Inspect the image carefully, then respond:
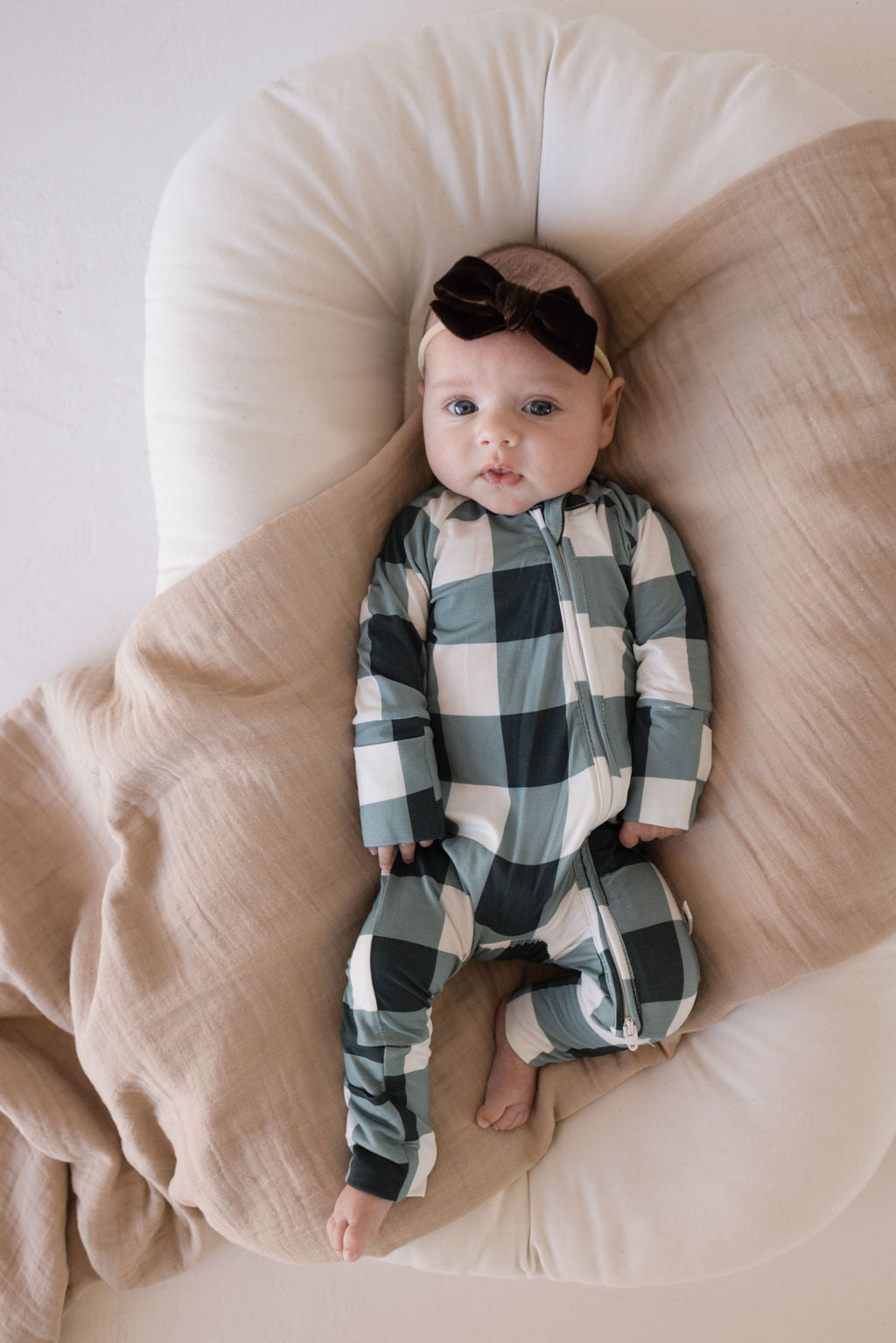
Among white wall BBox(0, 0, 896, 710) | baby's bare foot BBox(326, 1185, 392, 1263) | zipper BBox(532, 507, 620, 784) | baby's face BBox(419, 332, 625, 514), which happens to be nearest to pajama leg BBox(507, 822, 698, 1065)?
zipper BBox(532, 507, 620, 784)

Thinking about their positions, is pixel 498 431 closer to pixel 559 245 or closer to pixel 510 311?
pixel 510 311

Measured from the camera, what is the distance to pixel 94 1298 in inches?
48.9

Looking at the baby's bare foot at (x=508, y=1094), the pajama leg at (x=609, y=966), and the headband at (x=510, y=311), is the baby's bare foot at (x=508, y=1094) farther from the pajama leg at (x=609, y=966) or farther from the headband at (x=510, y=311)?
the headband at (x=510, y=311)

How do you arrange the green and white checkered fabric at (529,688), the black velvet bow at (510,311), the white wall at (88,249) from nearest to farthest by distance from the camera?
the black velvet bow at (510,311), the green and white checkered fabric at (529,688), the white wall at (88,249)

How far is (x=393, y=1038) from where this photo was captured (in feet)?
3.30

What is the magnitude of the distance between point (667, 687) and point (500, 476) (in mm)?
312

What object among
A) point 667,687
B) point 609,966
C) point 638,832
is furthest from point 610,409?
point 609,966

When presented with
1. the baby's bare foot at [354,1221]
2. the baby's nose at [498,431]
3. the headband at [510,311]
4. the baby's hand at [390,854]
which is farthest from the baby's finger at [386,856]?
Result: the headband at [510,311]

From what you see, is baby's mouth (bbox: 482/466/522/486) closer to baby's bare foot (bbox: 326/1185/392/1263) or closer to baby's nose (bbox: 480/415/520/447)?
baby's nose (bbox: 480/415/520/447)

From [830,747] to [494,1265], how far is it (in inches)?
28.8

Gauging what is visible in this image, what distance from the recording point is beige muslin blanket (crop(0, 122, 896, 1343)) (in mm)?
1011

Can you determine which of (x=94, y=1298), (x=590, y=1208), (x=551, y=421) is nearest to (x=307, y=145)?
(x=551, y=421)

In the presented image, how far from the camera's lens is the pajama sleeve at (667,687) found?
106 centimetres

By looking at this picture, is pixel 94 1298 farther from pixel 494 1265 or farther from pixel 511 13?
pixel 511 13
